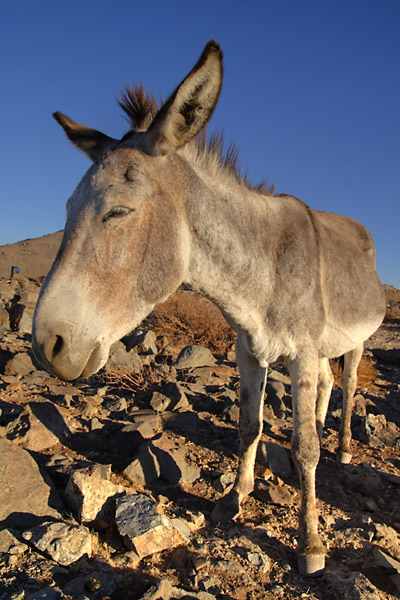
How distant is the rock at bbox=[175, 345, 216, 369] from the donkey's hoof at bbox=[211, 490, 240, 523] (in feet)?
10.0

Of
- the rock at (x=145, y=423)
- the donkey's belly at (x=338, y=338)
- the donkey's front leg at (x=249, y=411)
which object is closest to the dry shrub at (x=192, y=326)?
the rock at (x=145, y=423)

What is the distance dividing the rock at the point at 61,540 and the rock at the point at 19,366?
3.32 m

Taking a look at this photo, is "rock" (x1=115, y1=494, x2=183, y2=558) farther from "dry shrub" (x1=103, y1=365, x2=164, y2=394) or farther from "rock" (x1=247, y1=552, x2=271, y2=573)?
"dry shrub" (x1=103, y1=365, x2=164, y2=394)

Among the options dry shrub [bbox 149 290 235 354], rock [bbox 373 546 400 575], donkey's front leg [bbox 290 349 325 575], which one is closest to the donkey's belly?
donkey's front leg [bbox 290 349 325 575]

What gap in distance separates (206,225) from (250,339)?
2.88 feet

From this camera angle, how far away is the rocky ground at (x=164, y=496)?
2.10 metres

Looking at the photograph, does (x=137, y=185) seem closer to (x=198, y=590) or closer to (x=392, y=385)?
(x=198, y=590)

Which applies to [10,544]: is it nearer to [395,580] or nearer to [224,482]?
[224,482]

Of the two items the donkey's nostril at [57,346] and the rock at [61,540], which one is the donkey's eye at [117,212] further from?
the rock at [61,540]

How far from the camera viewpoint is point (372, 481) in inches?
143

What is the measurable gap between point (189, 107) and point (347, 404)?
12.0 feet

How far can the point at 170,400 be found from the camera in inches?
177

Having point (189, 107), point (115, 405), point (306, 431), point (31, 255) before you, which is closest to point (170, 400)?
point (115, 405)

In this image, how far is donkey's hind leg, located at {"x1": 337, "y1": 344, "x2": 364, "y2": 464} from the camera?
13.6 feet
